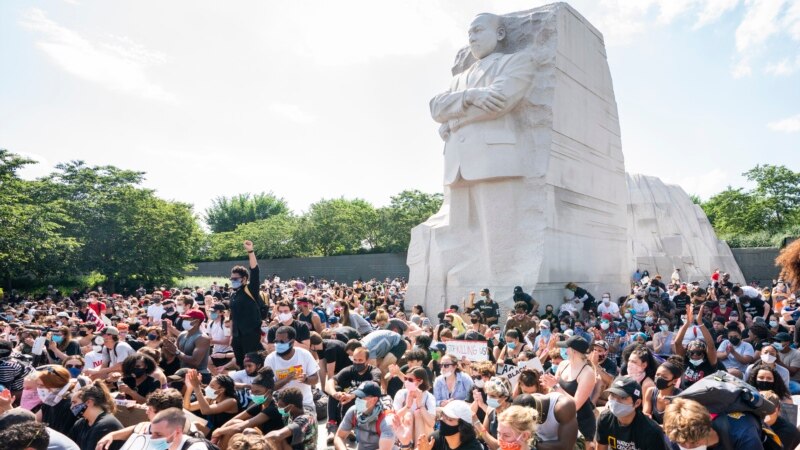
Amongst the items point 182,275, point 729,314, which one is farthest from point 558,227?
point 182,275

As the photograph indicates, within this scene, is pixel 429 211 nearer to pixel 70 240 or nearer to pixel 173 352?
pixel 70 240

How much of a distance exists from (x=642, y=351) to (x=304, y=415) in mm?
3026

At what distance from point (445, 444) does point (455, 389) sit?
3.93 feet

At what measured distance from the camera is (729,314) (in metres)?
10.5

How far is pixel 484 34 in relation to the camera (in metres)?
15.3

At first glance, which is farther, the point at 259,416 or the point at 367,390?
the point at 367,390

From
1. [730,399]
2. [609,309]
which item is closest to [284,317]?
[730,399]

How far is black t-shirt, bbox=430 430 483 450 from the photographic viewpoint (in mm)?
4406

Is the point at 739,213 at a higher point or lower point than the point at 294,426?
higher

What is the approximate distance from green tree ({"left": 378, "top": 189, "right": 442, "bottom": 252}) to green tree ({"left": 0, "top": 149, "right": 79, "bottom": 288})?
63.2 feet

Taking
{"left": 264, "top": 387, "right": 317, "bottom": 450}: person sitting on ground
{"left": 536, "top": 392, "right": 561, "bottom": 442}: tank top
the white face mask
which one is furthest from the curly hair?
the white face mask

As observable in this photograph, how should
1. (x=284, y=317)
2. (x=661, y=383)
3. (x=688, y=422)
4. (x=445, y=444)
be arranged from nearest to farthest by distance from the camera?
(x=688, y=422)
(x=445, y=444)
(x=661, y=383)
(x=284, y=317)

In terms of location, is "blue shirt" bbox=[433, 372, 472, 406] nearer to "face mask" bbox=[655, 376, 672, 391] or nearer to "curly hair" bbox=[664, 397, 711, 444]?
"face mask" bbox=[655, 376, 672, 391]

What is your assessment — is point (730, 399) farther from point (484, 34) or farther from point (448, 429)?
point (484, 34)
